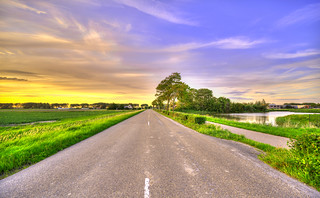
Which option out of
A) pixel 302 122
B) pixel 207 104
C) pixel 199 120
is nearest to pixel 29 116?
pixel 199 120

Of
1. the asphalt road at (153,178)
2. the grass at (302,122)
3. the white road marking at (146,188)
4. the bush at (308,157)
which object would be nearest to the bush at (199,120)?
the grass at (302,122)

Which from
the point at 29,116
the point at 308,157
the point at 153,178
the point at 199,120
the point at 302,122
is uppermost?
the point at 308,157

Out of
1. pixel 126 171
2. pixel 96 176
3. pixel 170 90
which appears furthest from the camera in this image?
pixel 170 90

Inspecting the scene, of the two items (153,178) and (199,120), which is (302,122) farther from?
(153,178)

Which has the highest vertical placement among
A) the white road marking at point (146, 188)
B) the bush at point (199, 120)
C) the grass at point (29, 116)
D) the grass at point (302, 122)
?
the bush at point (199, 120)

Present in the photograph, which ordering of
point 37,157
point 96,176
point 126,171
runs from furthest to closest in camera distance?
point 37,157, point 126,171, point 96,176

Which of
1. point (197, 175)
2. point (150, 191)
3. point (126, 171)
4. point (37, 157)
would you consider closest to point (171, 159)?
point (197, 175)

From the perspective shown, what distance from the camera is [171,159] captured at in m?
5.12

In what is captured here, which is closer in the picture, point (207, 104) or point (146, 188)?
point (146, 188)

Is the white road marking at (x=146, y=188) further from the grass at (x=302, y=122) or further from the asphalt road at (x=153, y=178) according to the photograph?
the grass at (x=302, y=122)

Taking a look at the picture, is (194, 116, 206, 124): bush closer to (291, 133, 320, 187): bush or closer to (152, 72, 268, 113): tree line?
(291, 133, 320, 187): bush

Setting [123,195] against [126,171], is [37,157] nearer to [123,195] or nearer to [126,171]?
[126,171]

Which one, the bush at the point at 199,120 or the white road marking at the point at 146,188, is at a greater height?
the bush at the point at 199,120

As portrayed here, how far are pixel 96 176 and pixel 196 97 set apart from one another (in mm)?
73990
